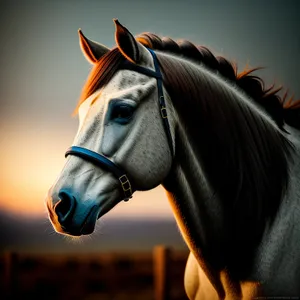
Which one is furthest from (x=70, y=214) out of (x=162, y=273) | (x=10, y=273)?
(x=10, y=273)

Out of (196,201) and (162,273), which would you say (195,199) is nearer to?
(196,201)

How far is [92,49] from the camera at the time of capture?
1.55m

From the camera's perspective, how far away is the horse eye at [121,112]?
1.34m

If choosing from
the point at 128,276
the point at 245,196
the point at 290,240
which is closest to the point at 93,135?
the point at 245,196

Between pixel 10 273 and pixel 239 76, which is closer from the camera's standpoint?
pixel 239 76

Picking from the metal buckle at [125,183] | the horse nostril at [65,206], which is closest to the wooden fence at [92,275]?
the metal buckle at [125,183]

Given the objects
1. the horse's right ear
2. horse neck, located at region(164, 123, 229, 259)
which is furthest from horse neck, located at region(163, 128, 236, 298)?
the horse's right ear

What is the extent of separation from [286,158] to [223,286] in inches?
23.2

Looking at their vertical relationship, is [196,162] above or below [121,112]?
below

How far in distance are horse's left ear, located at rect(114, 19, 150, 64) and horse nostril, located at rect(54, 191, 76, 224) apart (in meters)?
0.57

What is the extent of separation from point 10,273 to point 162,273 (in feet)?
4.96

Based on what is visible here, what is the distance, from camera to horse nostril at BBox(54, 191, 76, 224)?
1200 mm

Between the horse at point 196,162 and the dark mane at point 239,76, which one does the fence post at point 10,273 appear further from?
the dark mane at point 239,76

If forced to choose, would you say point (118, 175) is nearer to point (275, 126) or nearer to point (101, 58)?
point (101, 58)
